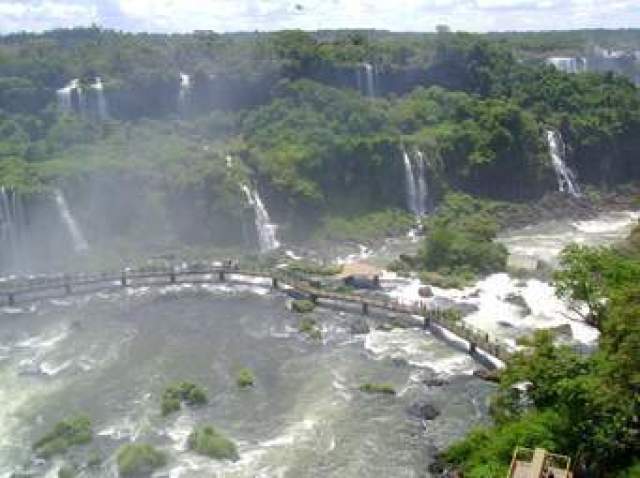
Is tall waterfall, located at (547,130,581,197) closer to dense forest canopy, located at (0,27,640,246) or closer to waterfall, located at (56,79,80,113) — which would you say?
dense forest canopy, located at (0,27,640,246)

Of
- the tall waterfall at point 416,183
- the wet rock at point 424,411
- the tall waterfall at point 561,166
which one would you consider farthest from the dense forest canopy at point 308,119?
the wet rock at point 424,411

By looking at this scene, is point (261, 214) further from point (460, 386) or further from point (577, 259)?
point (577, 259)

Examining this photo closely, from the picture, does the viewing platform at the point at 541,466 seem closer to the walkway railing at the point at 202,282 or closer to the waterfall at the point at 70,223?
the walkway railing at the point at 202,282

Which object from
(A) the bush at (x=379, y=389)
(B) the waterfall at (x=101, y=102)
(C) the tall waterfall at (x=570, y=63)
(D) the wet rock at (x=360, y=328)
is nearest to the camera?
(A) the bush at (x=379, y=389)

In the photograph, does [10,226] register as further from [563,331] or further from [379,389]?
[563,331]

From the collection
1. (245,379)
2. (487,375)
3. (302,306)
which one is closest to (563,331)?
(487,375)

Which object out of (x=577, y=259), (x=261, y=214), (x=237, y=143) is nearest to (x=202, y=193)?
(x=261, y=214)

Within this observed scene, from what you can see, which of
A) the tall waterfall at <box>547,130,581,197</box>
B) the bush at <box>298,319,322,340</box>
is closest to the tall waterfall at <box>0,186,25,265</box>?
the bush at <box>298,319,322,340</box>
